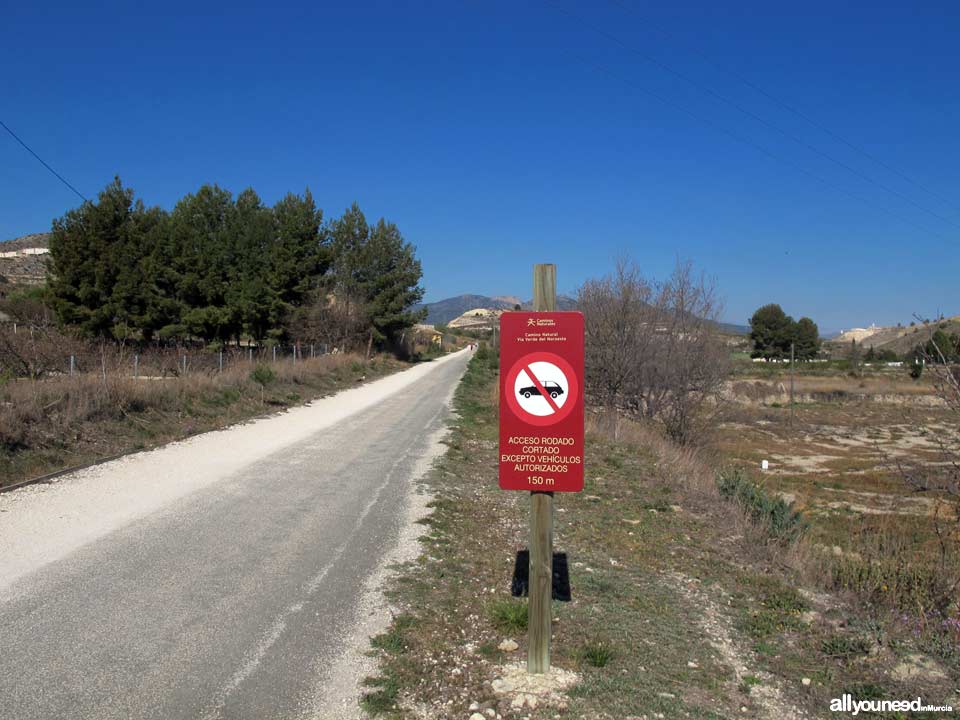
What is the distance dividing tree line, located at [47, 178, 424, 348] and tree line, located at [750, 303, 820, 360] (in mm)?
63115

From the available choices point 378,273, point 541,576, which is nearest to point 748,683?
point 541,576

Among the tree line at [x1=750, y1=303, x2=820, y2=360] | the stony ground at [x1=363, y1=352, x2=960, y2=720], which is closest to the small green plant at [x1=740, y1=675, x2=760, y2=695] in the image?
the stony ground at [x1=363, y1=352, x2=960, y2=720]

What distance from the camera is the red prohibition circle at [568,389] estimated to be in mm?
4238

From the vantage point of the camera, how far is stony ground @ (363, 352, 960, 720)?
4125mm

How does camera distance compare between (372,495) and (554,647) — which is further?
(372,495)

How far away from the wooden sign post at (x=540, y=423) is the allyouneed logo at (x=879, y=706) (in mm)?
1748

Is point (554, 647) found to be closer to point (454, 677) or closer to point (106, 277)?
point (454, 677)

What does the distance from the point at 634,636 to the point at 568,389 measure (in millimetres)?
2057

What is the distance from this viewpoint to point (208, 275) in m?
40.2

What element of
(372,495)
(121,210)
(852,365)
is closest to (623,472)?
(372,495)

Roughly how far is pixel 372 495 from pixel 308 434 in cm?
603

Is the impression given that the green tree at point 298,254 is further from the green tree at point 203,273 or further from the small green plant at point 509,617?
the small green plant at point 509,617

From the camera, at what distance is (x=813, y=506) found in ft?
63.2

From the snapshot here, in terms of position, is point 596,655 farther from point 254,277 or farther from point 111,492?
point 254,277
